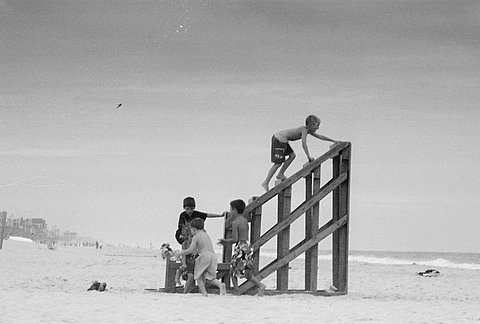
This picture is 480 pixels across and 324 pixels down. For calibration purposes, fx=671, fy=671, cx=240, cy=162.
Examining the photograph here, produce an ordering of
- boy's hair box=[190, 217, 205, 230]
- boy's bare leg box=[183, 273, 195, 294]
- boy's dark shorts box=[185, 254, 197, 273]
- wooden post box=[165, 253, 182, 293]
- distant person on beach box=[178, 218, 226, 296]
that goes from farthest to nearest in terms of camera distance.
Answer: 1. wooden post box=[165, 253, 182, 293]
2. boy's dark shorts box=[185, 254, 197, 273]
3. boy's bare leg box=[183, 273, 195, 294]
4. boy's hair box=[190, 217, 205, 230]
5. distant person on beach box=[178, 218, 226, 296]

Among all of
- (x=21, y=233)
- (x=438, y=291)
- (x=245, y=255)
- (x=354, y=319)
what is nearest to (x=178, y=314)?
(x=354, y=319)

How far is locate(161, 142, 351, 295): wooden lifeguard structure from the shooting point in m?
10.7

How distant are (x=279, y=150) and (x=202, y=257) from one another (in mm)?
2211

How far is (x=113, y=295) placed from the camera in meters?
9.62

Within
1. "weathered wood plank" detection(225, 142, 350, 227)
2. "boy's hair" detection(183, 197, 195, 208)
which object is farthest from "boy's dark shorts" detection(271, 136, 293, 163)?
"boy's hair" detection(183, 197, 195, 208)

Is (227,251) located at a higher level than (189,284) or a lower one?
→ higher

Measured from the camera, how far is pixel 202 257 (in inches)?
400

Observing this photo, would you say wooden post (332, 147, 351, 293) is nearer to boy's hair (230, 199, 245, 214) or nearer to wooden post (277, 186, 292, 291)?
wooden post (277, 186, 292, 291)

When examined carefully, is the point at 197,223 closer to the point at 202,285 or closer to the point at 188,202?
the point at 188,202

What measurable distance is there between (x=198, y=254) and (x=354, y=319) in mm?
3376

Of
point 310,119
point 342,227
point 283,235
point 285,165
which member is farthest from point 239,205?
point 342,227

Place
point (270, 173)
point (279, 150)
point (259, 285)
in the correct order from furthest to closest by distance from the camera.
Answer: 1. point (270, 173)
2. point (279, 150)
3. point (259, 285)

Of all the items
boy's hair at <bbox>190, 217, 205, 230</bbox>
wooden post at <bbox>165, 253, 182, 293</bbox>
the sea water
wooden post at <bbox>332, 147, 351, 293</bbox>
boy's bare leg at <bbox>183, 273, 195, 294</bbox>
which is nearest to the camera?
boy's hair at <bbox>190, 217, 205, 230</bbox>

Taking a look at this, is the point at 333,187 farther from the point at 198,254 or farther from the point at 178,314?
the point at 178,314
